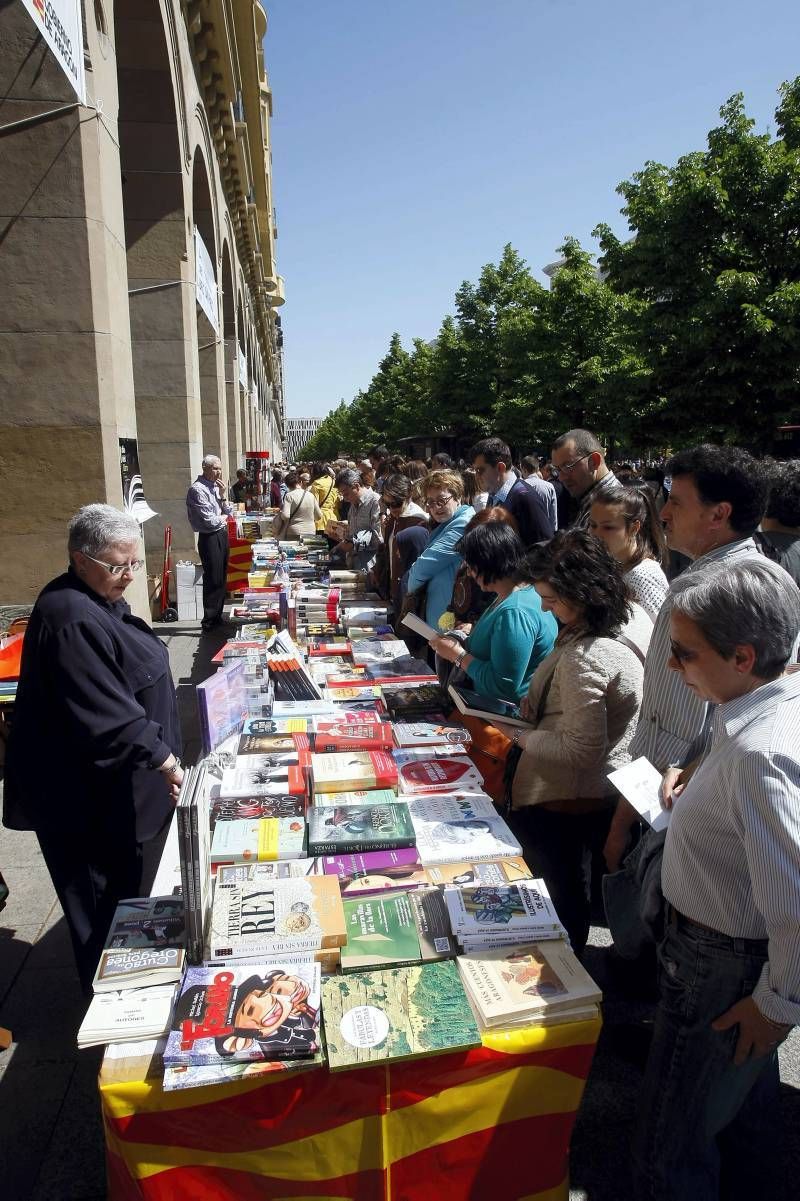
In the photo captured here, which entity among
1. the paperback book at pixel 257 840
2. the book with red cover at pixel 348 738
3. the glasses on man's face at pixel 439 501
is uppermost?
the glasses on man's face at pixel 439 501

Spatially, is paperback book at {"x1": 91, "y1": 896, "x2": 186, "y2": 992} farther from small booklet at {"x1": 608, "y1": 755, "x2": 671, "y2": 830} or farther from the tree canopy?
the tree canopy

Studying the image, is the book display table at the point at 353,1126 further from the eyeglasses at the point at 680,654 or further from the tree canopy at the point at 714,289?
the tree canopy at the point at 714,289

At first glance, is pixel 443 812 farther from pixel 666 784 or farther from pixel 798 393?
pixel 798 393

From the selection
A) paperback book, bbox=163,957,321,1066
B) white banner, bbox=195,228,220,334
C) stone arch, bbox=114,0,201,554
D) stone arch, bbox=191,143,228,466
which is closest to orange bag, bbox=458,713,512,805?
paperback book, bbox=163,957,321,1066

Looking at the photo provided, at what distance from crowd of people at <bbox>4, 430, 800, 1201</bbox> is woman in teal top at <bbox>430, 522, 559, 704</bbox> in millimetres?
10

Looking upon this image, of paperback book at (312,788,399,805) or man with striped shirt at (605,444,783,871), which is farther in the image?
paperback book at (312,788,399,805)

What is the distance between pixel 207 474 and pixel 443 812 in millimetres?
7590

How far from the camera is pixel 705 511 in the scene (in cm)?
265

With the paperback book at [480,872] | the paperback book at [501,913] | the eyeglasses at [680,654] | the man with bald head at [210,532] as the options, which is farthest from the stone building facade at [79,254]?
the eyeglasses at [680,654]

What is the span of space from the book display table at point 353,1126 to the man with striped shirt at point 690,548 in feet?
2.99

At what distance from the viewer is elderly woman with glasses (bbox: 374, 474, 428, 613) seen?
598 centimetres

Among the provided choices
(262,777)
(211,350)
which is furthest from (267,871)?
(211,350)

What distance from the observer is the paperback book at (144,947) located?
1906 millimetres

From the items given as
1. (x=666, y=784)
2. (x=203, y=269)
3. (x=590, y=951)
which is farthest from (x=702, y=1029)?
(x=203, y=269)
